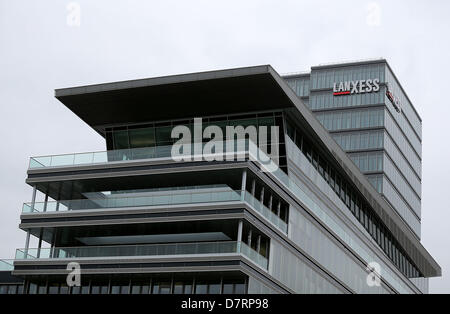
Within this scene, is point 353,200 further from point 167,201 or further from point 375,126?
point 375,126

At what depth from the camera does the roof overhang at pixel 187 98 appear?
49594 mm

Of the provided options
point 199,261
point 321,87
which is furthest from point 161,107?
point 321,87

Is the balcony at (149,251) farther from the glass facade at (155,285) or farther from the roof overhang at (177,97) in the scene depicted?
the roof overhang at (177,97)

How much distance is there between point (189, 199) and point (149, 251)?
160 inches

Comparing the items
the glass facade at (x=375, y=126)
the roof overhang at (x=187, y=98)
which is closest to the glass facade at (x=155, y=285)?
the roof overhang at (x=187, y=98)

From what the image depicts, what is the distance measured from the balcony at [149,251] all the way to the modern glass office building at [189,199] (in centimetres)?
7

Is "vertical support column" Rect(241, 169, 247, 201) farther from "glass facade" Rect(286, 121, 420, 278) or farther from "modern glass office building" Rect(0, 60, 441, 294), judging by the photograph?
"glass facade" Rect(286, 121, 420, 278)

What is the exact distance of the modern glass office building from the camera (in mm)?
47969

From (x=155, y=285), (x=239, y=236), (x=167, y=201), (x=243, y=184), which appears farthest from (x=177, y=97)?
(x=155, y=285)

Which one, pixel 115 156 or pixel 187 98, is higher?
pixel 187 98

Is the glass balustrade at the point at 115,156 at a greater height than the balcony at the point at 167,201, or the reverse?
the glass balustrade at the point at 115,156

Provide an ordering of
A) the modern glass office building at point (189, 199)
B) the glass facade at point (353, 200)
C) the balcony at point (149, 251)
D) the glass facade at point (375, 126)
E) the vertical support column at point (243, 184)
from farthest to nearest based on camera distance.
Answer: the glass facade at point (375, 126)
the glass facade at point (353, 200)
the modern glass office building at point (189, 199)
the vertical support column at point (243, 184)
the balcony at point (149, 251)

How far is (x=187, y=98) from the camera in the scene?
5222 centimetres

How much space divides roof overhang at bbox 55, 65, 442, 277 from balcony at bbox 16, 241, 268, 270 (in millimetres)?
10139
